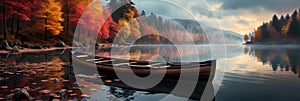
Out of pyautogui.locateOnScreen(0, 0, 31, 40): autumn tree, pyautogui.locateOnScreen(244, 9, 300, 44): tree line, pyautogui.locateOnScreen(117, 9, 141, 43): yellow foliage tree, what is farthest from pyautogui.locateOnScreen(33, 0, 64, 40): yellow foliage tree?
pyautogui.locateOnScreen(244, 9, 300, 44): tree line

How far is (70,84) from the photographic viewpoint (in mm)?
8086

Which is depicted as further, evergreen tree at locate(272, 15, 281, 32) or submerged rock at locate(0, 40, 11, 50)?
evergreen tree at locate(272, 15, 281, 32)

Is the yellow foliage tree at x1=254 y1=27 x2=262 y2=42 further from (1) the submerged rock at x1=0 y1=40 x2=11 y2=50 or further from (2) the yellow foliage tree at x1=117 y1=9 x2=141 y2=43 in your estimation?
(1) the submerged rock at x1=0 y1=40 x2=11 y2=50

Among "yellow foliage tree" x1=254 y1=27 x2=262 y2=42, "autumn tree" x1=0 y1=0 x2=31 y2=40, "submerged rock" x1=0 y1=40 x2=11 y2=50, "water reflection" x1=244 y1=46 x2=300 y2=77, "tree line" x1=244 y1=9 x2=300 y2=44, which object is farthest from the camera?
"yellow foliage tree" x1=254 y1=27 x2=262 y2=42

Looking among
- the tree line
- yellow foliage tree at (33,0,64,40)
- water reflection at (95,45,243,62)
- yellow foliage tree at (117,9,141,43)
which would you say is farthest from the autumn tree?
the tree line

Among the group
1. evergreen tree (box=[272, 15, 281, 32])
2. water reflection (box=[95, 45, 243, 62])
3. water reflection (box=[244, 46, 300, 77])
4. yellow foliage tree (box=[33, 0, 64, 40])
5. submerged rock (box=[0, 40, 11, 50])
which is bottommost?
water reflection (box=[244, 46, 300, 77])

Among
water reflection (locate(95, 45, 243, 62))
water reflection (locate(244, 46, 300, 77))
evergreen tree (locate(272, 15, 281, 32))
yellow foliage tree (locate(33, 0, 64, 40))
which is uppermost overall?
evergreen tree (locate(272, 15, 281, 32))

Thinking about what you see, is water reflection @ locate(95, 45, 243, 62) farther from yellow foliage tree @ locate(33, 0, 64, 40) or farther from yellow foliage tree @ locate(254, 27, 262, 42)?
yellow foliage tree @ locate(254, 27, 262, 42)

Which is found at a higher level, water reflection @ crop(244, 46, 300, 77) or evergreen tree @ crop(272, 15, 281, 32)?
evergreen tree @ crop(272, 15, 281, 32)

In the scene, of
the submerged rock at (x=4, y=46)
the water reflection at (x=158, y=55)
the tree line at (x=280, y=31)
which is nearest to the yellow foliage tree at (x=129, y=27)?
the water reflection at (x=158, y=55)

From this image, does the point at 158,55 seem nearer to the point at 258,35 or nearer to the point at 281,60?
the point at 281,60

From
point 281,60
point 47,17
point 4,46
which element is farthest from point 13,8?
point 281,60

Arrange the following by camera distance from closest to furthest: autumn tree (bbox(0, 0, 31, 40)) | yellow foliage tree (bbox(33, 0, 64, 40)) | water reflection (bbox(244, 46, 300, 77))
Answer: water reflection (bbox(244, 46, 300, 77)) → autumn tree (bbox(0, 0, 31, 40)) → yellow foliage tree (bbox(33, 0, 64, 40))

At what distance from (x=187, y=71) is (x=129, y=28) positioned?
4533 cm
